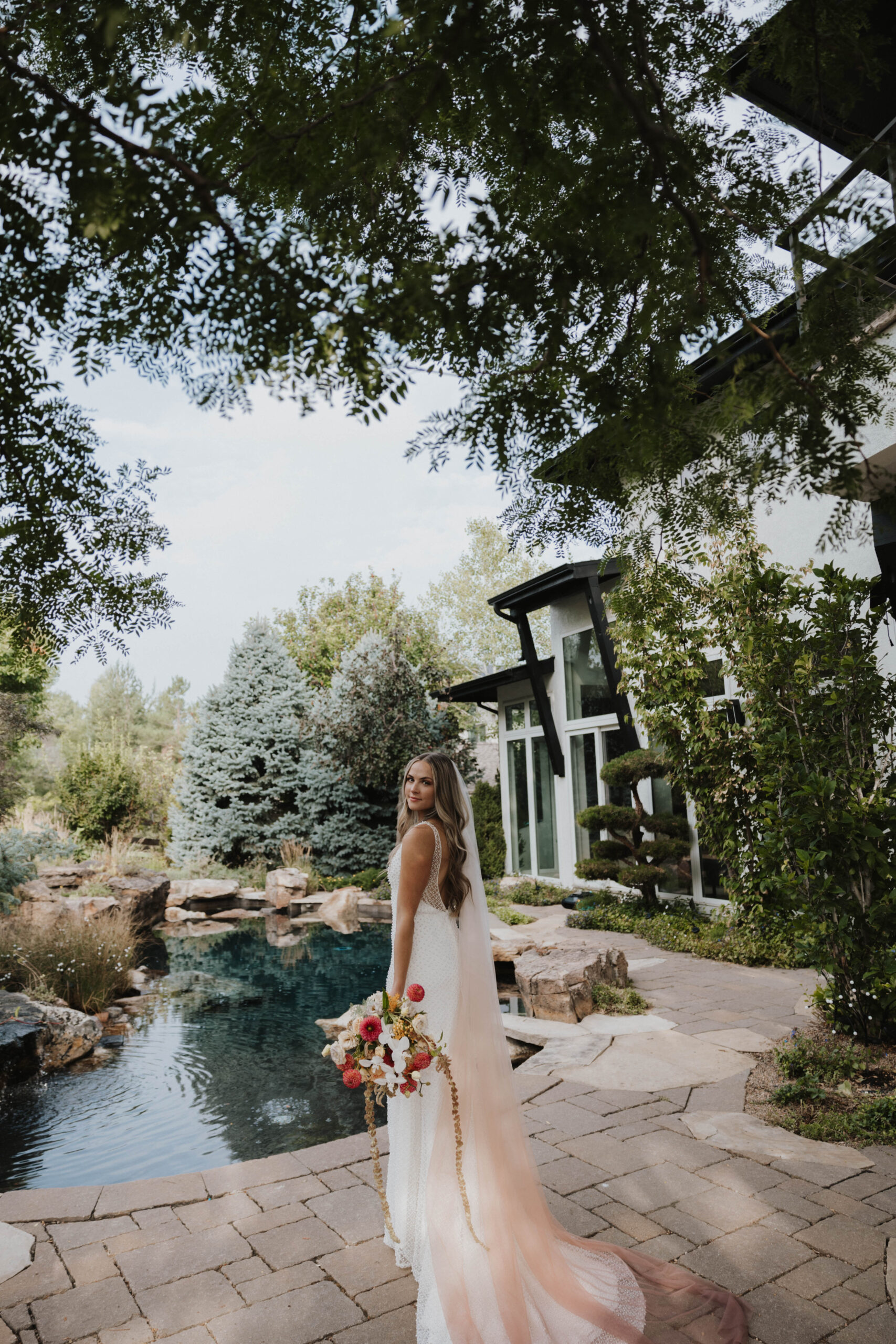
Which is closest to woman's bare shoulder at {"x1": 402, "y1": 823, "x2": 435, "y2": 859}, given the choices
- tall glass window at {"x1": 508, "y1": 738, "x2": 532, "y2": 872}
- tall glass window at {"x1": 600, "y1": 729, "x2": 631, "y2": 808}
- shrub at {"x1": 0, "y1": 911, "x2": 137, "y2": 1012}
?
shrub at {"x1": 0, "y1": 911, "x2": 137, "y2": 1012}

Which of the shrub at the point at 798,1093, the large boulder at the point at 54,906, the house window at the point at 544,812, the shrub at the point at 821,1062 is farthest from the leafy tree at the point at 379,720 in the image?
the shrub at the point at 798,1093

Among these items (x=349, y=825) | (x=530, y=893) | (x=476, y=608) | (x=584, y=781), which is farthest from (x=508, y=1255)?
(x=476, y=608)

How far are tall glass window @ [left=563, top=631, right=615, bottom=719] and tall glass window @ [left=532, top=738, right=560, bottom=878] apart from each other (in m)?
1.24

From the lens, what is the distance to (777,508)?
820cm

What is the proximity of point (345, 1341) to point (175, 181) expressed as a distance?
3161mm

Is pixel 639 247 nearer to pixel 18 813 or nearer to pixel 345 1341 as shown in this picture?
pixel 345 1341

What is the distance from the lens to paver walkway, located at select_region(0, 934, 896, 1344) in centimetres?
270

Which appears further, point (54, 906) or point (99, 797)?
point (99, 797)

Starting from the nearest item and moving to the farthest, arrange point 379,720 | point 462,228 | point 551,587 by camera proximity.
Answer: point 462,228
point 551,587
point 379,720

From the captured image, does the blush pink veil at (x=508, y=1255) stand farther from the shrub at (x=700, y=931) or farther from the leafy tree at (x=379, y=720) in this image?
the leafy tree at (x=379, y=720)

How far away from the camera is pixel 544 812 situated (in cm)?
1433

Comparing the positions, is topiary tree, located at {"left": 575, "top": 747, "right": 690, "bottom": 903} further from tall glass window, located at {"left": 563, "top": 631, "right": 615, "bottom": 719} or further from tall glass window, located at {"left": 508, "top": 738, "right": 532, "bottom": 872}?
tall glass window, located at {"left": 508, "top": 738, "right": 532, "bottom": 872}

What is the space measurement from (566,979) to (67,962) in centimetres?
490

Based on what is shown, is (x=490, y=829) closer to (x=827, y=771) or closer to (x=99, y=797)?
(x=99, y=797)
